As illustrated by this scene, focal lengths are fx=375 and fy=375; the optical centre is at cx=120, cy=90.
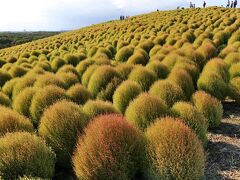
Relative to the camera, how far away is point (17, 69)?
1510 centimetres

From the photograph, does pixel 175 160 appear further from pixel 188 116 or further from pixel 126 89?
pixel 126 89

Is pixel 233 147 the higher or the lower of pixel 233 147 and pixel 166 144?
the lower

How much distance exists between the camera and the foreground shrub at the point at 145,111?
694cm

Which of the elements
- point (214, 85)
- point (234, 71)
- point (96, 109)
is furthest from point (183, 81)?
point (96, 109)

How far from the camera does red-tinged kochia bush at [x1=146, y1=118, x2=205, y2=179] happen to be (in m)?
4.99

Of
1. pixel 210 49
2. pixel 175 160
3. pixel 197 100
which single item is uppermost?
pixel 175 160

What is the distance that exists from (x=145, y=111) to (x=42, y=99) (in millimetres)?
2653

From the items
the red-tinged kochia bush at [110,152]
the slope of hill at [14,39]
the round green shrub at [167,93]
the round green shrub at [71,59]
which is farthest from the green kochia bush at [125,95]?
the slope of hill at [14,39]

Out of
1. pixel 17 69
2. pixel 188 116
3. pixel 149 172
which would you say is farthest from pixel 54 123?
pixel 17 69

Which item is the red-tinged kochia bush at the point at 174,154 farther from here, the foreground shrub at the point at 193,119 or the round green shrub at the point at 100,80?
the round green shrub at the point at 100,80

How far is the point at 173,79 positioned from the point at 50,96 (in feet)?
11.0

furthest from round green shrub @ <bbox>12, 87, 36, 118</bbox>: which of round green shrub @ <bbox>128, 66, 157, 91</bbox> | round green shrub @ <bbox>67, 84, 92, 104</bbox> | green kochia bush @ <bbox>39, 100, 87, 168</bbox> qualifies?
round green shrub @ <bbox>128, 66, 157, 91</bbox>

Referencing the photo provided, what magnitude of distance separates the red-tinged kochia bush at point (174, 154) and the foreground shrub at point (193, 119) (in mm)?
1507

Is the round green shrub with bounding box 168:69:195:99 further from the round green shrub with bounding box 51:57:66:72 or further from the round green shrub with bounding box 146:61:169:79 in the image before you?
the round green shrub with bounding box 51:57:66:72
